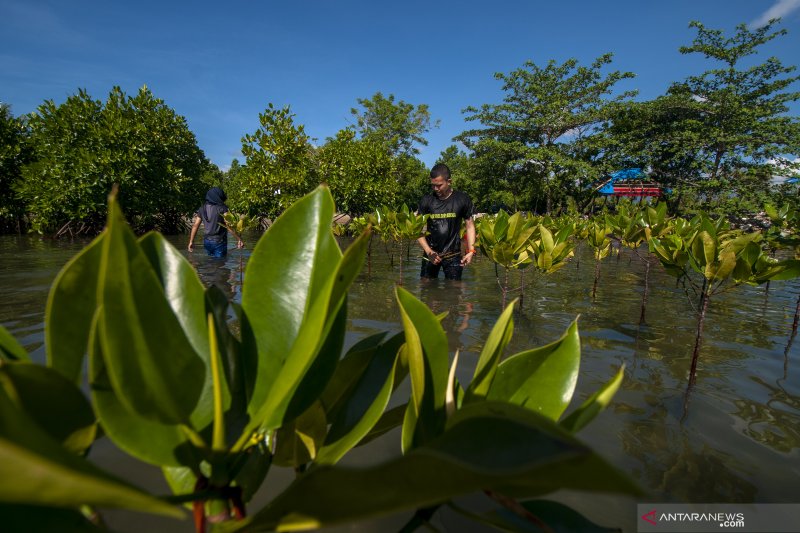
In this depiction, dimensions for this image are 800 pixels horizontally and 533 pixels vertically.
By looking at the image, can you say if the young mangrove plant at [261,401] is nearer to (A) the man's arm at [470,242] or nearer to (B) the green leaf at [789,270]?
(B) the green leaf at [789,270]

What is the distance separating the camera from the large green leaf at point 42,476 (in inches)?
10.2

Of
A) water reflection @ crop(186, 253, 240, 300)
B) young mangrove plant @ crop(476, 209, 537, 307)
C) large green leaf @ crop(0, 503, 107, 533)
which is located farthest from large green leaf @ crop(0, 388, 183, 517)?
water reflection @ crop(186, 253, 240, 300)

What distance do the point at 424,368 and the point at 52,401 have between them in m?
0.44

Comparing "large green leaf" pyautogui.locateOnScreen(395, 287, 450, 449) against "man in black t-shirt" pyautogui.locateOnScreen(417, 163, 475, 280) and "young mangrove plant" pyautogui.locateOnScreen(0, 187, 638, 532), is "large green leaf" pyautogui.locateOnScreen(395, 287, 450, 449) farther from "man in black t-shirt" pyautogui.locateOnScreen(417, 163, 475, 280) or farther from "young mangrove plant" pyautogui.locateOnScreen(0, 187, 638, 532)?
"man in black t-shirt" pyautogui.locateOnScreen(417, 163, 475, 280)

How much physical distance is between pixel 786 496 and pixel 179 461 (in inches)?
100

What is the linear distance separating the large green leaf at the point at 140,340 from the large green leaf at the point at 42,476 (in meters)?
0.12

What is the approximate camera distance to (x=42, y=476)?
263 mm

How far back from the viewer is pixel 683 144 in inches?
904

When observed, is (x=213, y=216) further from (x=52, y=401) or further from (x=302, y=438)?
(x=52, y=401)

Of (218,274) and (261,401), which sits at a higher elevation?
(261,401)

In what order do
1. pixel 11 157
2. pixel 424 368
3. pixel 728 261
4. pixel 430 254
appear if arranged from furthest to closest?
pixel 11 157
pixel 430 254
pixel 728 261
pixel 424 368

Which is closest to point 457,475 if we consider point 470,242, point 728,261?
point 728,261

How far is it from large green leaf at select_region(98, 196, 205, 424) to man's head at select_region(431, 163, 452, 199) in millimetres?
5590

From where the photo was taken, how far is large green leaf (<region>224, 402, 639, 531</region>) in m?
0.30
